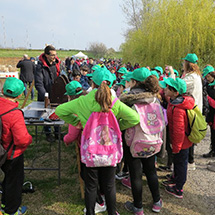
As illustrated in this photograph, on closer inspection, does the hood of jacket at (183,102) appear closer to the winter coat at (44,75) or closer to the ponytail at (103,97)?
the ponytail at (103,97)

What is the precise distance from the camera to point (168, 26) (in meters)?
8.37

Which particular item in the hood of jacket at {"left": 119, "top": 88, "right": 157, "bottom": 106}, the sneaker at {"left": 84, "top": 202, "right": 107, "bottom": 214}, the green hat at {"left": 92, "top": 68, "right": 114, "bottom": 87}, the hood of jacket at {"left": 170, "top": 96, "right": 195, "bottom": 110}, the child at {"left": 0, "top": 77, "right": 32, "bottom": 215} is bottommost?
the sneaker at {"left": 84, "top": 202, "right": 107, "bottom": 214}

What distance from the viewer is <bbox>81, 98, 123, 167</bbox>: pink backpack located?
2.03 meters

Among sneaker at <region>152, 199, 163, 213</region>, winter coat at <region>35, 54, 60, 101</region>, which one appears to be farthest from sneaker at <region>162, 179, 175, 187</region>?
winter coat at <region>35, 54, 60, 101</region>

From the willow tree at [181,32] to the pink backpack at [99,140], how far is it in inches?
263

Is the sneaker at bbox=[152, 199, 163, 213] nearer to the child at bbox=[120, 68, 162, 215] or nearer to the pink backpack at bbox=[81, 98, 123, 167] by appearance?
the child at bbox=[120, 68, 162, 215]

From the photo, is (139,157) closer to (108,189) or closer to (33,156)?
(108,189)

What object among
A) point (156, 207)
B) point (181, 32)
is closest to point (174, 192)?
point (156, 207)

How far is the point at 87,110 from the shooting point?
204 centimetres

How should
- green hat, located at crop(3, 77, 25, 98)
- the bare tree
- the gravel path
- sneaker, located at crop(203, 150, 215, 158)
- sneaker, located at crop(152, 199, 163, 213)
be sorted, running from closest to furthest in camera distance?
green hat, located at crop(3, 77, 25, 98)
sneaker, located at crop(152, 199, 163, 213)
the gravel path
sneaker, located at crop(203, 150, 215, 158)
the bare tree

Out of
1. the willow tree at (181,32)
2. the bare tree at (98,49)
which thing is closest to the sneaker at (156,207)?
the willow tree at (181,32)

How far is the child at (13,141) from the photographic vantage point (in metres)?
2.22

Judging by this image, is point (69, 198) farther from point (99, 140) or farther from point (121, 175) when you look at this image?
point (99, 140)

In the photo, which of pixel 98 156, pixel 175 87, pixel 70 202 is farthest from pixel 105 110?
pixel 70 202
